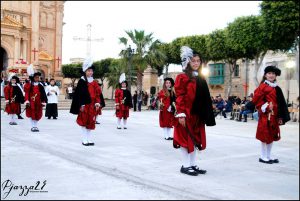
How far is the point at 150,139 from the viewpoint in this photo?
10.9m

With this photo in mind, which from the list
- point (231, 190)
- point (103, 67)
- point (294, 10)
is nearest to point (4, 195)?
point (231, 190)

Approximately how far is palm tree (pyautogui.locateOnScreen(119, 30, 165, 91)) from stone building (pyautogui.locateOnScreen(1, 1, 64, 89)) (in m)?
9.86

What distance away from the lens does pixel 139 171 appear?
6.20m

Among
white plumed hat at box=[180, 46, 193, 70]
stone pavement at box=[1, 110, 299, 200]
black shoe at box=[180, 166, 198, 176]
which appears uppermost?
white plumed hat at box=[180, 46, 193, 70]

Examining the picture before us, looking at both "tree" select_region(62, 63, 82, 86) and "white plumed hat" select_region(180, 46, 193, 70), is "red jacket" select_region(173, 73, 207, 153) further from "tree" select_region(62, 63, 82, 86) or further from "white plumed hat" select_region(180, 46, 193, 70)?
"tree" select_region(62, 63, 82, 86)

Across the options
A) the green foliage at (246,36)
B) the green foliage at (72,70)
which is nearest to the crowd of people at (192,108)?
the green foliage at (246,36)

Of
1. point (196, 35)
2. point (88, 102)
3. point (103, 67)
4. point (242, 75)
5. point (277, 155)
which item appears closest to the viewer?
point (277, 155)

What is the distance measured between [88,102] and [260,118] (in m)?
4.05

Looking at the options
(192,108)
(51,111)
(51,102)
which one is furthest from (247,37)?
(192,108)

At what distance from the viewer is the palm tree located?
109ft

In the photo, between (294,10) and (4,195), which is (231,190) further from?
(294,10)

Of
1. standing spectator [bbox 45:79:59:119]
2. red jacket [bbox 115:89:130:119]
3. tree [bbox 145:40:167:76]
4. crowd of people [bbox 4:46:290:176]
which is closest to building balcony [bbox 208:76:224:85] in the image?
tree [bbox 145:40:167:76]

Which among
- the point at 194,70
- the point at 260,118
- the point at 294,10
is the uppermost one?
the point at 294,10

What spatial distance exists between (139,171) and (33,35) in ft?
126
